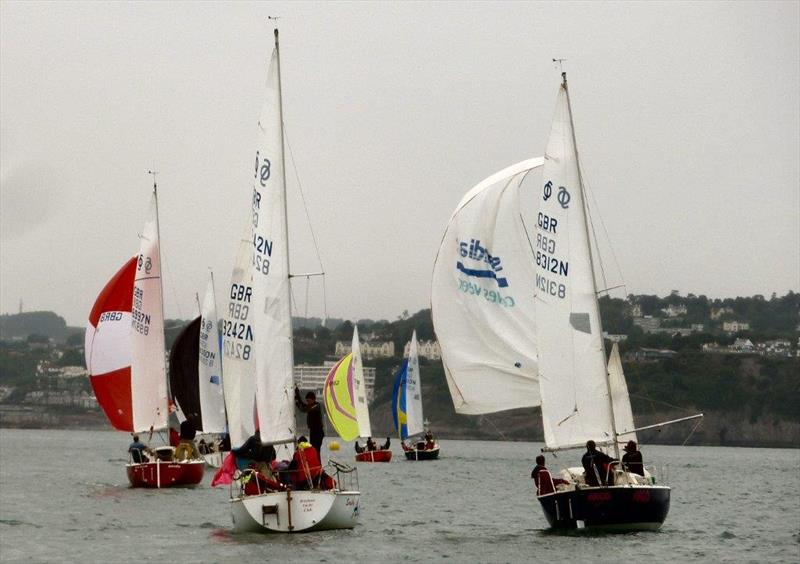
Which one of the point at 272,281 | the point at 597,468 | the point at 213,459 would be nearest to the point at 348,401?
the point at 213,459

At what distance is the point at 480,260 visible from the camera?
1242 inches

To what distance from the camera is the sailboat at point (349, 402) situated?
67625 millimetres

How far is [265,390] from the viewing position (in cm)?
2539

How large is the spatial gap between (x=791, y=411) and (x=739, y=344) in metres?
17.5

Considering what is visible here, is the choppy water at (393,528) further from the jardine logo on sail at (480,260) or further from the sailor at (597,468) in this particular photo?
the jardine logo on sail at (480,260)

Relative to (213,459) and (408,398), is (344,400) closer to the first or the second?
(408,398)

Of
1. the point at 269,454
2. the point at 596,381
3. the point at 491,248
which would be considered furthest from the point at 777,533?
the point at 269,454

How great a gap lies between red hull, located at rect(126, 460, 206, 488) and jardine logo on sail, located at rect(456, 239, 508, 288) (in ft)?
35.8

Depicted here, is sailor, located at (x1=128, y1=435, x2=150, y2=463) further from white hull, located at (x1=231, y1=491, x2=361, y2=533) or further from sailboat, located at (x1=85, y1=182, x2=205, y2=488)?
white hull, located at (x1=231, y1=491, x2=361, y2=533)

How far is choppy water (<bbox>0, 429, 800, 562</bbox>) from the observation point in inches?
948

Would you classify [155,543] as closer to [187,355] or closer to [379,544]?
[379,544]

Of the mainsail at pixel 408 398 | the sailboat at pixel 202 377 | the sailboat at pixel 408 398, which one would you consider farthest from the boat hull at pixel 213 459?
the mainsail at pixel 408 398

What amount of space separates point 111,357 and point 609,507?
20862 mm

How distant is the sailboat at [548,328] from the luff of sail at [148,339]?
13.5 m
